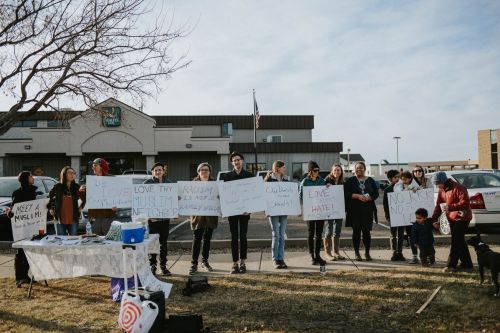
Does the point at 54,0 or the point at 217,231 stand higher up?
the point at 54,0

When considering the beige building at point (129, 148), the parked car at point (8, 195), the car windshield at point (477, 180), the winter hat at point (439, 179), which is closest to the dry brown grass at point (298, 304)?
the winter hat at point (439, 179)

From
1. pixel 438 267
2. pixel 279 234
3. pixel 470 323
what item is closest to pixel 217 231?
pixel 279 234

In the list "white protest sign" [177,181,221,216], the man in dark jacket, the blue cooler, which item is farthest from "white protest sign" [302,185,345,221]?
the blue cooler

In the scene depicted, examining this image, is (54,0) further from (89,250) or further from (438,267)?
(438,267)

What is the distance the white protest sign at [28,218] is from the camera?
7223 mm

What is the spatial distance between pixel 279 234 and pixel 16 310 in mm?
4537

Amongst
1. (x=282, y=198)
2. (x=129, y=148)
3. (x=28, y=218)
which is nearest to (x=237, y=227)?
(x=282, y=198)

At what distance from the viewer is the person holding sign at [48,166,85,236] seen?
755 cm

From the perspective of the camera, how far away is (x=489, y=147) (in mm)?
45156

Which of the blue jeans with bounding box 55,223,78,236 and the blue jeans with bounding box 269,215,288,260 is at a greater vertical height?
the blue jeans with bounding box 55,223,78,236

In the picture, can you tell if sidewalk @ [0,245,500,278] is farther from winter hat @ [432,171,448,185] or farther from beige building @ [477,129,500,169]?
beige building @ [477,129,500,169]

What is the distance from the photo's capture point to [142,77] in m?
9.59

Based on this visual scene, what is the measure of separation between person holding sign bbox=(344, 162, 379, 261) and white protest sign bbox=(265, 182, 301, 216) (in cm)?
106

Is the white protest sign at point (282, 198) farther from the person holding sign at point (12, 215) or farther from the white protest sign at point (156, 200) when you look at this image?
the person holding sign at point (12, 215)
